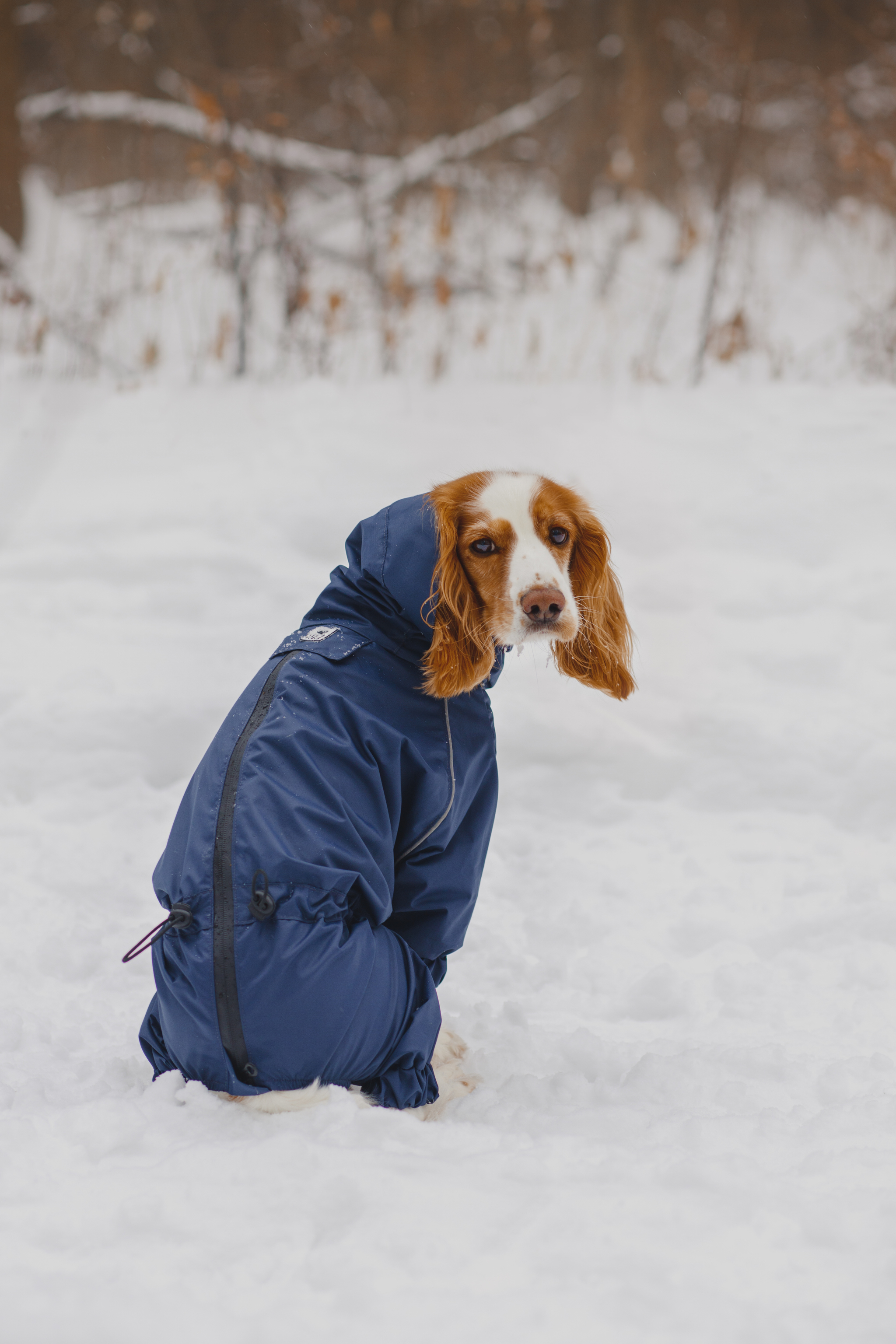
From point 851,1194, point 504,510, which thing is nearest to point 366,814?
point 504,510

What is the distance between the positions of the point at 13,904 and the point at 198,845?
1.17 meters

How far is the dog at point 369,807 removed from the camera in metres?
1.70

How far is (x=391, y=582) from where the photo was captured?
6.39 feet

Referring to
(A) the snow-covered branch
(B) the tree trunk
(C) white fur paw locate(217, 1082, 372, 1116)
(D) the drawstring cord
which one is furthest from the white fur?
(B) the tree trunk

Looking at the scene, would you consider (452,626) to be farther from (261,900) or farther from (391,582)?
(261,900)

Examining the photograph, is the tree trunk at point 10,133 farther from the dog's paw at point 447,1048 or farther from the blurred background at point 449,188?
the dog's paw at point 447,1048

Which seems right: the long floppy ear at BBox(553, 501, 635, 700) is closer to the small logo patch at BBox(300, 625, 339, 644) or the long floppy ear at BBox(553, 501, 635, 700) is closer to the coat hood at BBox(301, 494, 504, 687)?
the coat hood at BBox(301, 494, 504, 687)

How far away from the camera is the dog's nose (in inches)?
76.0

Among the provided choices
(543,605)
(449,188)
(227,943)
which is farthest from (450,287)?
(227,943)

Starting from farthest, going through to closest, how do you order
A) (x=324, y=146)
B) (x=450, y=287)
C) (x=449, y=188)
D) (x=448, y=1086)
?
(x=324, y=146) < (x=449, y=188) < (x=450, y=287) < (x=448, y=1086)

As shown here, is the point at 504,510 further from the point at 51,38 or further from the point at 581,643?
Result: the point at 51,38

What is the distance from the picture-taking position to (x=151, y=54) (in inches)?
374

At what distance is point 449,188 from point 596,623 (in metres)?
6.48

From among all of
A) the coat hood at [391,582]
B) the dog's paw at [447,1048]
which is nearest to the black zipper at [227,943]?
the coat hood at [391,582]
